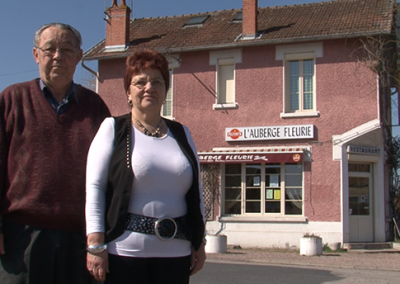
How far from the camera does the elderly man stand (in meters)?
2.78

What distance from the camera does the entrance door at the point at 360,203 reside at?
15938 mm

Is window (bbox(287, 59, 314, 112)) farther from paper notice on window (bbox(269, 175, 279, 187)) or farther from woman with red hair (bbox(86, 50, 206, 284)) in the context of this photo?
woman with red hair (bbox(86, 50, 206, 284))

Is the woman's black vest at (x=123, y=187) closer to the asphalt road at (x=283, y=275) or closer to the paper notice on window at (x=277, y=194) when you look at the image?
the asphalt road at (x=283, y=275)

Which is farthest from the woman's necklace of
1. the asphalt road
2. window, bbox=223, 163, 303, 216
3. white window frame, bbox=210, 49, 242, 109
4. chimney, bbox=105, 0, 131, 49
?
chimney, bbox=105, 0, 131, 49

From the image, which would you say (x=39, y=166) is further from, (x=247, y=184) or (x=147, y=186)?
(x=247, y=184)

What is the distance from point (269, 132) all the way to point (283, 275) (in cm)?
697

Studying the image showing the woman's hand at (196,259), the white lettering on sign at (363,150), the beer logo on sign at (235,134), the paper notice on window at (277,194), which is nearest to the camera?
the woman's hand at (196,259)

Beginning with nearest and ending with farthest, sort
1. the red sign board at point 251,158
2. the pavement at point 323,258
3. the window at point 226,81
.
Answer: the pavement at point 323,258
the red sign board at point 251,158
the window at point 226,81

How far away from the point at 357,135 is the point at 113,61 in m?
8.66

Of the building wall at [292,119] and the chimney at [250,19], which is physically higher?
the chimney at [250,19]

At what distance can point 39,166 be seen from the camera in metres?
2.85

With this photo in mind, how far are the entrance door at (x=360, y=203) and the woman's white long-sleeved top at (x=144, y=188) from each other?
A: 13.9m

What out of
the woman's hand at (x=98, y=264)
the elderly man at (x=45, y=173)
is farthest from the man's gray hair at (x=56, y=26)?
the woman's hand at (x=98, y=264)

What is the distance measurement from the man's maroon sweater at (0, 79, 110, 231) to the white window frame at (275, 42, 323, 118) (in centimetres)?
1370
